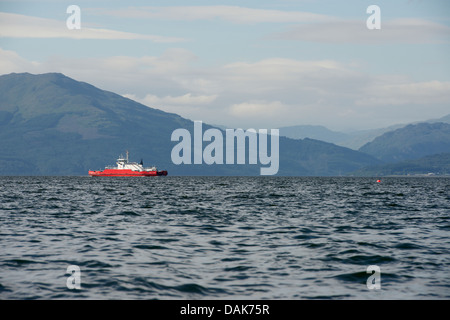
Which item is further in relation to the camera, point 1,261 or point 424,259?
point 424,259

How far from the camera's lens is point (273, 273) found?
Result: 74.4ft

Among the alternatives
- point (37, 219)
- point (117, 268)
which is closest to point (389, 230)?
point (117, 268)

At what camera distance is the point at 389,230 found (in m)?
38.1

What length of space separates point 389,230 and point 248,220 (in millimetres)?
11555

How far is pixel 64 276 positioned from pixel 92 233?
1332 cm

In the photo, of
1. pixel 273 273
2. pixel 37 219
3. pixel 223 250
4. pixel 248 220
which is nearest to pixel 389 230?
pixel 248 220

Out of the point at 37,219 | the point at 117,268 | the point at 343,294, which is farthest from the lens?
the point at 37,219

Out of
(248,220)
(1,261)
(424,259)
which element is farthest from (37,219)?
(424,259)

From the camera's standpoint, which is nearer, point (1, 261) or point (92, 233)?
point (1, 261)
